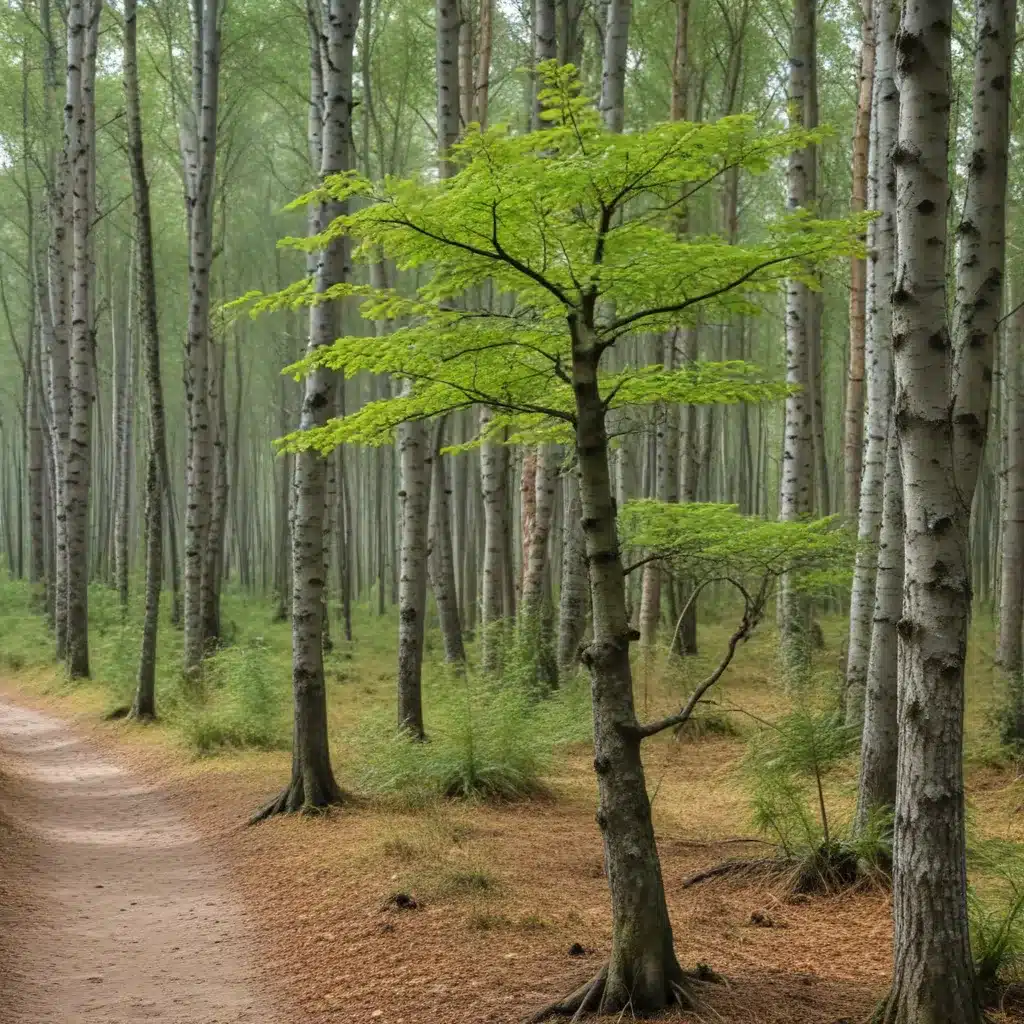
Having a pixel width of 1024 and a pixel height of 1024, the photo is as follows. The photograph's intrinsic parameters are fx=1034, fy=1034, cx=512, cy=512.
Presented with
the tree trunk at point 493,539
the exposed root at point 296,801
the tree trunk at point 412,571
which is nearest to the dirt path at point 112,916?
the exposed root at point 296,801

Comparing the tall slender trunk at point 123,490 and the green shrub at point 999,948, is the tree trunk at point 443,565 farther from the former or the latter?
the green shrub at point 999,948

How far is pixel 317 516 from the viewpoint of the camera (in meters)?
8.40

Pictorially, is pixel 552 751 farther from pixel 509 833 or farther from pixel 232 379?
pixel 232 379

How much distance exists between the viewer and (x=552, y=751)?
9.21m

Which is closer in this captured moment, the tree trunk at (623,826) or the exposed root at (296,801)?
the tree trunk at (623,826)

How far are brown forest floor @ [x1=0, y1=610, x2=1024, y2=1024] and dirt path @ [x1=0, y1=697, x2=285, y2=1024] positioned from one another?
0.68 feet

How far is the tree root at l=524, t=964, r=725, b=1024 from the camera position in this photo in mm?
4020

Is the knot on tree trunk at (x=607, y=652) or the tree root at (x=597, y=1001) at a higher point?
the knot on tree trunk at (x=607, y=652)

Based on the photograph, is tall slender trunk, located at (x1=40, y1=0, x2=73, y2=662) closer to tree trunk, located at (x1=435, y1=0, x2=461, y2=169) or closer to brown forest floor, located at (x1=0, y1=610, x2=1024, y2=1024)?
tree trunk, located at (x1=435, y1=0, x2=461, y2=169)

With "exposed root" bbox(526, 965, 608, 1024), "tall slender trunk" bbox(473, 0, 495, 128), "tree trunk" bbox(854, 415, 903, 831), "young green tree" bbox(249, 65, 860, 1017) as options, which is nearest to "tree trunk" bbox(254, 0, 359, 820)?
"young green tree" bbox(249, 65, 860, 1017)

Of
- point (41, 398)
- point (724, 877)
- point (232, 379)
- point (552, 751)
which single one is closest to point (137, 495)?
point (232, 379)

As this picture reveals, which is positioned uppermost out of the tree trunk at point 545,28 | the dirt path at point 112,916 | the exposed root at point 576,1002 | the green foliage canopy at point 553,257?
the tree trunk at point 545,28

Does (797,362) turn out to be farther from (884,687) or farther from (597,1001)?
(597,1001)

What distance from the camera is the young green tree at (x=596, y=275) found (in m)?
3.95
